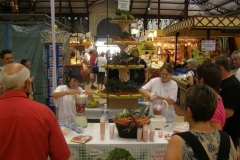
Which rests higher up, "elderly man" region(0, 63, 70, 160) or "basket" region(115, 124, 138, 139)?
"elderly man" region(0, 63, 70, 160)

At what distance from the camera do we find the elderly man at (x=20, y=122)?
1.78 m

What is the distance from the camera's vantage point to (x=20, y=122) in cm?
179

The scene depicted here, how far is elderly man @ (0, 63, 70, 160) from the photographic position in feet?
5.84

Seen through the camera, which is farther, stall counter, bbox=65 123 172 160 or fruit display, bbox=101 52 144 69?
fruit display, bbox=101 52 144 69

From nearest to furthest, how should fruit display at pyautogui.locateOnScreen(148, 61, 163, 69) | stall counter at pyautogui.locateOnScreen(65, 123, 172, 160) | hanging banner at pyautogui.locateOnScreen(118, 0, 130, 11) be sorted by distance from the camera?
stall counter at pyautogui.locateOnScreen(65, 123, 172, 160), hanging banner at pyautogui.locateOnScreen(118, 0, 130, 11), fruit display at pyautogui.locateOnScreen(148, 61, 163, 69)

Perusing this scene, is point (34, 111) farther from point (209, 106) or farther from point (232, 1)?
point (232, 1)

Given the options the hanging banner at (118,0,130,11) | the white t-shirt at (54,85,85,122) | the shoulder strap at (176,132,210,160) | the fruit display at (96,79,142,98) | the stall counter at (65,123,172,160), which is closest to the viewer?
the shoulder strap at (176,132,210,160)

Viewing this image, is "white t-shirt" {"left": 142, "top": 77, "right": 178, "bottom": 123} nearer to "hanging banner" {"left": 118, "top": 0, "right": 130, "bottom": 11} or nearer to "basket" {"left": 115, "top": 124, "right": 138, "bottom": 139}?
"basket" {"left": 115, "top": 124, "right": 138, "bottom": 139}

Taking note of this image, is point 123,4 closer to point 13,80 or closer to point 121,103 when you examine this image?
point 121,103

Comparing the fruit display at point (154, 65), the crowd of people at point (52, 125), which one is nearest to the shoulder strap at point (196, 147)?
the crowd of people at point (52, 125)

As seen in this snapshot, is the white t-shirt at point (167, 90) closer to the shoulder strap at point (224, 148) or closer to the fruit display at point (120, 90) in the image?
the fruit display at point (120, 90)

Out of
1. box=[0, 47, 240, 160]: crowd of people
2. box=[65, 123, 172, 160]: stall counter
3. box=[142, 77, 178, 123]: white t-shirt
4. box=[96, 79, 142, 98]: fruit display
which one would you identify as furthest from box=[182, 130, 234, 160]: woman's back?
box=[96, 79, 142, 98]: fruit display

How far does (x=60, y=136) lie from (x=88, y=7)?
22122mm

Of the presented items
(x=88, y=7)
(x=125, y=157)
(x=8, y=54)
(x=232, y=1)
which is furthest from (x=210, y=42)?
(x=88, y=7)
